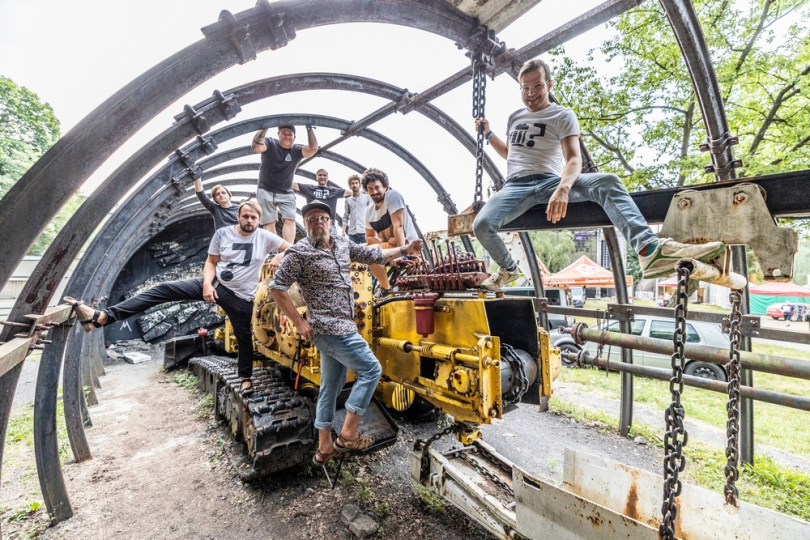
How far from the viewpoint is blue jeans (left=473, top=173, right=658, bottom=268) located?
250 cm

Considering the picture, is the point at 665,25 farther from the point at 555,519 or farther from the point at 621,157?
the point at 555,519

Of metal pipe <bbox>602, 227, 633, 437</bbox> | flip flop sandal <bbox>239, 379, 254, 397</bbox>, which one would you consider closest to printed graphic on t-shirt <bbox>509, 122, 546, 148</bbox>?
metal pipe <bbox>602, 227, 633, 437</bbox>

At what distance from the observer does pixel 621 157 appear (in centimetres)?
1051

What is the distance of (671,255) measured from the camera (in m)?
2.03

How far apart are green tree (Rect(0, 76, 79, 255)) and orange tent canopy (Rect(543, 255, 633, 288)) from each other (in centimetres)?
3199

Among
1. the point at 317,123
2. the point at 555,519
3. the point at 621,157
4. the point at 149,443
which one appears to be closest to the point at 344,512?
the point at 555,519

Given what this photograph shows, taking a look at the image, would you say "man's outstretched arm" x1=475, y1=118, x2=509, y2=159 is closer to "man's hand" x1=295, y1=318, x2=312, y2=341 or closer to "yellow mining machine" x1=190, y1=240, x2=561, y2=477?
"yellow mining machine" x1=190, y1=240, x2=561, y2=477

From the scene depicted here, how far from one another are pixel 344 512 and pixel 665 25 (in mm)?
13183

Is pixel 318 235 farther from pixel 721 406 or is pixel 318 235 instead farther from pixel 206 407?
pixel 721 406

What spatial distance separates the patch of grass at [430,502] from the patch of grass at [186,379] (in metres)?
6.66

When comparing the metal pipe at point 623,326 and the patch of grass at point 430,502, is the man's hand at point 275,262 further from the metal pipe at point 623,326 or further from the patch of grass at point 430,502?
the metal pipe at point 623,326

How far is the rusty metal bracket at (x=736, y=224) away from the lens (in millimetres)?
1827

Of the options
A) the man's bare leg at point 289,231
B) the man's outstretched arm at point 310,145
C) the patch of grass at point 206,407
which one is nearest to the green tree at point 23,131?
the patch of grass at point 206,407

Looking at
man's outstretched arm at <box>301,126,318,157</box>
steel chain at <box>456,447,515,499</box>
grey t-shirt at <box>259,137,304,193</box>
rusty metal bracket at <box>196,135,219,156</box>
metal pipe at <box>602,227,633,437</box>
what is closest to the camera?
steel chain at <box>456,447,515,499</box>
